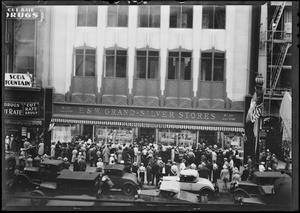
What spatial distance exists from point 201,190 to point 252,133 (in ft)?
6.33

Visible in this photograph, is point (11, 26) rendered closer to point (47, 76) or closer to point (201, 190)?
point (47, 76)

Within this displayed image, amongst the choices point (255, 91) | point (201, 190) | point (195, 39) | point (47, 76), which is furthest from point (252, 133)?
point (47, 76)

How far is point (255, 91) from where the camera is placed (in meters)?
8.98

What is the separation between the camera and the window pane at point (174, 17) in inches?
352

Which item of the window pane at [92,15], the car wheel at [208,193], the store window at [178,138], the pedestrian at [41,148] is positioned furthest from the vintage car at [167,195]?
the window pane at [92,15]

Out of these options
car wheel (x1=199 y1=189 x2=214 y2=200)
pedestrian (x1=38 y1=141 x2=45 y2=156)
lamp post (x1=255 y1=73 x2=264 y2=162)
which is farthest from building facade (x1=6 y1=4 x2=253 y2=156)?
car wheel (x1=199 y1=189 x2=214 y2=200)

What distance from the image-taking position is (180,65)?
359 inches

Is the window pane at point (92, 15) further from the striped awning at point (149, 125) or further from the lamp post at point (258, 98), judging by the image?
the lamp post at point (258, 98)

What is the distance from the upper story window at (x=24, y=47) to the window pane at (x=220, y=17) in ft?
15.1

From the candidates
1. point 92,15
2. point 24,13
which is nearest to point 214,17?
point 92,15

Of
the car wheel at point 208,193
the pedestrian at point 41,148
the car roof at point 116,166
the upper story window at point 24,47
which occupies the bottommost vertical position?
the car wheel at point 208,193

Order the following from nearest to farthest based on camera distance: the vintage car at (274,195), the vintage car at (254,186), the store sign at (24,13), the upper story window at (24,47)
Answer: the vintage car at (274,195) → the vintage car at (254,186) → the store sign at (24,13) → the upper story window at (24,47)

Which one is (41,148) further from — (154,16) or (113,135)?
(154,16)

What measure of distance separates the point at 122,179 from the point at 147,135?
4.14 ft
